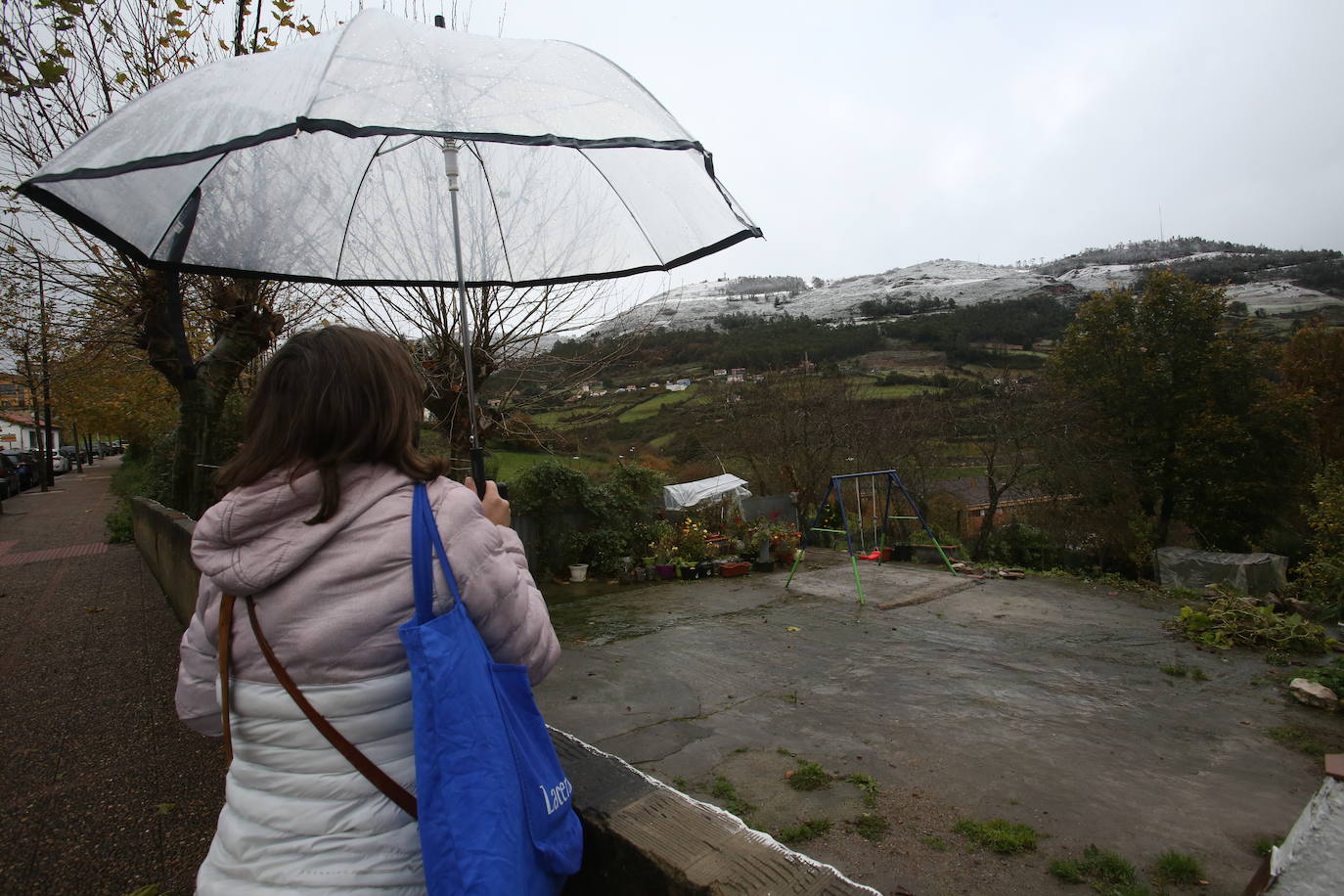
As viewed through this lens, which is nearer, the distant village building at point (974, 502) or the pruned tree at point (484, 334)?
the pruned tree at point (484, 334)

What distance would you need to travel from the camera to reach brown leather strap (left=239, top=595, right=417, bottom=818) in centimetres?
109

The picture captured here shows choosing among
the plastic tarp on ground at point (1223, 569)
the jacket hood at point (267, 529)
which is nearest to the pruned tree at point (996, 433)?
the plastic tarp on ground at point (1223, 569)

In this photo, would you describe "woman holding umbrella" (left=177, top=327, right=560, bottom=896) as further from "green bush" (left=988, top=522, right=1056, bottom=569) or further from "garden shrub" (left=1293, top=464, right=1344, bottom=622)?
"green bush" (left=988, top=522, right=1056, bottom=569)

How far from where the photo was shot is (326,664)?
1.09 metres

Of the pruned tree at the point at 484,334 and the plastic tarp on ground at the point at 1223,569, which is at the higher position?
the pruned tree at the point at 484,334

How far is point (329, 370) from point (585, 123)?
1.19m

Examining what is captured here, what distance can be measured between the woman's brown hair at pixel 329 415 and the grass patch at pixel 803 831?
2.70m

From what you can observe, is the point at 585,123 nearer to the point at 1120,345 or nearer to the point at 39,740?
the point at 39,740

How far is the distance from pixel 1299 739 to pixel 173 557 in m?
7.99

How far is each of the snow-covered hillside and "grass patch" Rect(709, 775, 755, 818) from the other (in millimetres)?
56554

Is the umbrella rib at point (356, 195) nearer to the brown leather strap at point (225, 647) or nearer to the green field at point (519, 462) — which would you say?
the brown leather strap at point (225, 647)

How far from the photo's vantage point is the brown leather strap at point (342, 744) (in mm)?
1087

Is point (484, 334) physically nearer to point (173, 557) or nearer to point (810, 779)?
point (173, 557)

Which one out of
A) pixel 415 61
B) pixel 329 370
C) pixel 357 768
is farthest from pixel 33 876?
pixel 415 61
